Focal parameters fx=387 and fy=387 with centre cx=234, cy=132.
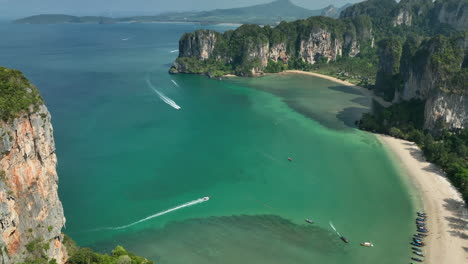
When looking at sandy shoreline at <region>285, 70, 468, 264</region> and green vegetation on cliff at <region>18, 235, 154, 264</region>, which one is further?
sandy shoreline at <region>285, 70, 468, 264</region>

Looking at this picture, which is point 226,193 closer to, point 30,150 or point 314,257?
point 314,257

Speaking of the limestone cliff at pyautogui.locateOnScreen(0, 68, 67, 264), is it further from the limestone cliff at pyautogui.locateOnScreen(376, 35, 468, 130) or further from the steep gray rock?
the steep gray rock

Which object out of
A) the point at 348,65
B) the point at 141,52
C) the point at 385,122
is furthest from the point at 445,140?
the point at 141,52

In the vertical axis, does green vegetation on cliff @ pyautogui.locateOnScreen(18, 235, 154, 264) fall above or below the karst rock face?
below

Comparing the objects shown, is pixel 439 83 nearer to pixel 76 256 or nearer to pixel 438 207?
pixel 438 207

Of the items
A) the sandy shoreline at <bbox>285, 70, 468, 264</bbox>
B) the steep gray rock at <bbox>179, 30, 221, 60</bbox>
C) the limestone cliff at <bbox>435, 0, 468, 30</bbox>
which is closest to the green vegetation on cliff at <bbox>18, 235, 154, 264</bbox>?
the sandy shoreline at <bbox>285, 70, 468, 264</bbox>

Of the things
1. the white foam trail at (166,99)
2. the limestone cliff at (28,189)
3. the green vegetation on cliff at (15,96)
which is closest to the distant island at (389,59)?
the white foam trail at (166,99)
